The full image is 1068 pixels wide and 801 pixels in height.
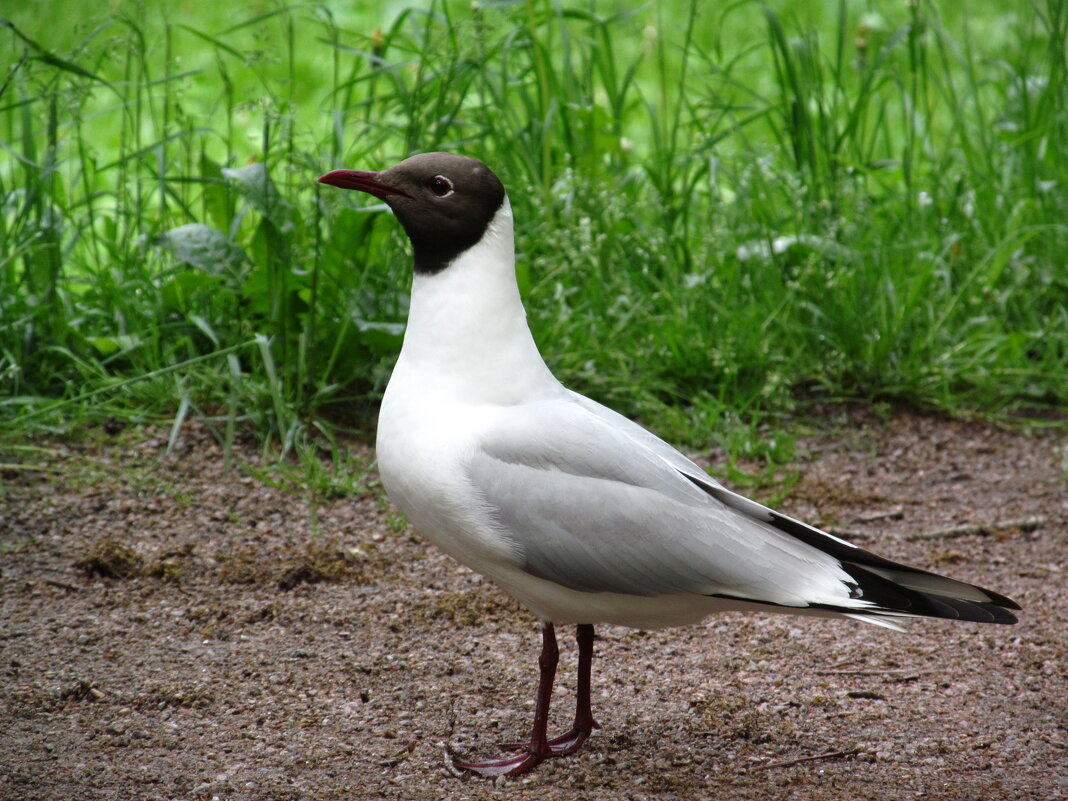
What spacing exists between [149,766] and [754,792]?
1.18 metres

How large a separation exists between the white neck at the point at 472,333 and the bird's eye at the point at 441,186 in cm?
11

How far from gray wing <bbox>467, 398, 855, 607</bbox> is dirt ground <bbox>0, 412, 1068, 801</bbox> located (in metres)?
0.40

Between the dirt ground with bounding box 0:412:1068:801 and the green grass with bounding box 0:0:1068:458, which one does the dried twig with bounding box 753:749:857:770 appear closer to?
the dirt ground with bounding box 0:412:1068:801

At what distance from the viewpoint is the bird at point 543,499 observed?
2.53 m

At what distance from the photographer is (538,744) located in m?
2.65

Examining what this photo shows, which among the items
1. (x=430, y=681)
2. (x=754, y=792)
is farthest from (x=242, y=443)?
(x=754, y=792)

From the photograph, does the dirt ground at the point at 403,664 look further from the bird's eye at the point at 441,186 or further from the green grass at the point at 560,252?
the bird's eye at the point at 441,186

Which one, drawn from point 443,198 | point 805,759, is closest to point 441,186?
point 443,198

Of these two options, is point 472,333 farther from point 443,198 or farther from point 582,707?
point 582,707

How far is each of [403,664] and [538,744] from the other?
51cm

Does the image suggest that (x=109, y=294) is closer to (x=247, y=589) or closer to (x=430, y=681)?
(x=247, y=589)

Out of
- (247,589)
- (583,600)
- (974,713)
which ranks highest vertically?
(583,600)

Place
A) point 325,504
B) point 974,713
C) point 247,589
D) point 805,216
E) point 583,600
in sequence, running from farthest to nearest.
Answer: point 805,216 < point 325,504 < point 247,589 < point 974,713 < point 583,600

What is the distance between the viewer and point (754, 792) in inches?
99.7
